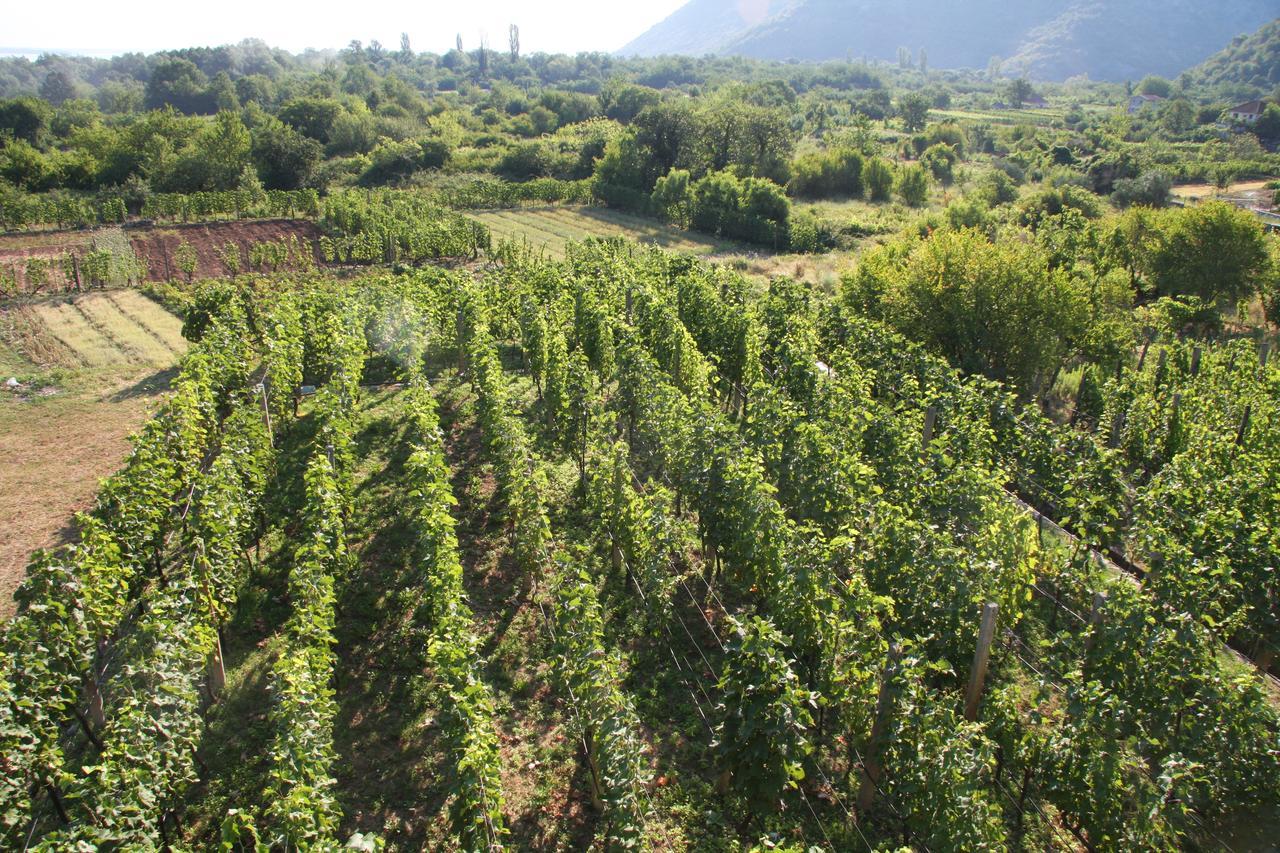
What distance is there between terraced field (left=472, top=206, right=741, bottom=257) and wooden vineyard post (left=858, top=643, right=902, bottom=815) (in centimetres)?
3382

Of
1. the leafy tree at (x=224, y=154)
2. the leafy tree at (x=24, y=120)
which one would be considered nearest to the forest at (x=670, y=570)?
the leafy tree at (x=224, y=154)

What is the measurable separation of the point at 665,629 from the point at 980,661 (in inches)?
178

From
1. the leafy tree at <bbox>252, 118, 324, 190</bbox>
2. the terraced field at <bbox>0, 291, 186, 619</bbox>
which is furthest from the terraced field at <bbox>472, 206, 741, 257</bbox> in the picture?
the terraced field at <bbox>0, 291, 186, 619</bbox>

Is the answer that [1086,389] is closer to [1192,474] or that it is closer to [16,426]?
[1192,474]

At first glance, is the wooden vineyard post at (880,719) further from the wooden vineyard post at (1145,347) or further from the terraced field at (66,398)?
the wooden vineyard post at (1145,347)

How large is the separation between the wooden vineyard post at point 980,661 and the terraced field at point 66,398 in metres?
14.8

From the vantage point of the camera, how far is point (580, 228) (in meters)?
46.0

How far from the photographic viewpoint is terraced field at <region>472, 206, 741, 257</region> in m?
42.4

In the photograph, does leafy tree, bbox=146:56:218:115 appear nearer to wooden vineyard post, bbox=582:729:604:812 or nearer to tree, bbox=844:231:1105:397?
tree, bbox=844:231:1105:397

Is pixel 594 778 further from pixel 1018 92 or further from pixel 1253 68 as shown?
pixel 1253 68

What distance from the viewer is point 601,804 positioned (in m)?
9.17

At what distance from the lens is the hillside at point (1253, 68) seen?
6791 inches

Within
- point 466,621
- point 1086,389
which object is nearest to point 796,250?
point 1086,389

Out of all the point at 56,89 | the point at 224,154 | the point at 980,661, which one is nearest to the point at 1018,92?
the point at 224,154
